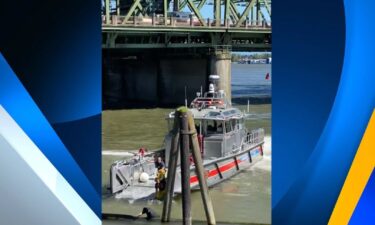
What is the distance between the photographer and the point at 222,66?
140ft

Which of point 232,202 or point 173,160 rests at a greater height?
point 173,160

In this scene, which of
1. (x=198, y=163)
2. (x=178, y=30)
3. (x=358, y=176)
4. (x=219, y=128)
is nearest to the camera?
(x=358, y=176)

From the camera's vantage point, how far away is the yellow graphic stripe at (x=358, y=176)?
5.46 m

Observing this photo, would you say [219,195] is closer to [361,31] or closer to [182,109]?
[182,109]

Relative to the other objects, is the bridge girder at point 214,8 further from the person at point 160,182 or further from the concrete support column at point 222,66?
the person at point 160,182

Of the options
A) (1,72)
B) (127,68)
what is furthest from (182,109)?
(127,68)

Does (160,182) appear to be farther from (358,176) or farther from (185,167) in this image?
(358,176)

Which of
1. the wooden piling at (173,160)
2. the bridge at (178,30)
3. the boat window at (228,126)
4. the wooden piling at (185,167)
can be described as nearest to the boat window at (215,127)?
the boat window at (228,126)

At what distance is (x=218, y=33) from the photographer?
150 ft

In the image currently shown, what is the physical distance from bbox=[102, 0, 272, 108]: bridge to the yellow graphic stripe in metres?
33.3

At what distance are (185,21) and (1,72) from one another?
131 feet

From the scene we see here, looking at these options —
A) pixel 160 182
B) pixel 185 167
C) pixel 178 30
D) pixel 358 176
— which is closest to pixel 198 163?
pixel 185 167

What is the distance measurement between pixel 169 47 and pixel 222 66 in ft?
14.7

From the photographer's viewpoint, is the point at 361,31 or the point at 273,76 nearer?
the point at 361,31
